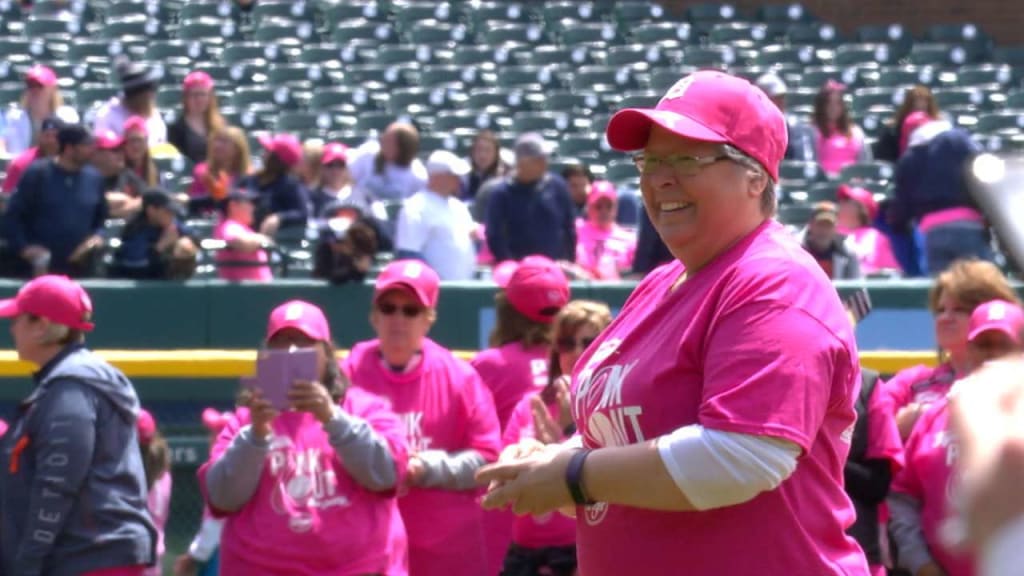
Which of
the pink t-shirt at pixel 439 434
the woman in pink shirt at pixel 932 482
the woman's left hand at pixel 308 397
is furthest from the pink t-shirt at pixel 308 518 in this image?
the woman in pink shirt at pixel 932 482

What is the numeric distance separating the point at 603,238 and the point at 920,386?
519 centimetres

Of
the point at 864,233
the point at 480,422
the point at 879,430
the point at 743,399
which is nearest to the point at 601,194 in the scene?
the point at 864,233

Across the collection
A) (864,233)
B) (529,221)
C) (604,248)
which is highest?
(529,221)

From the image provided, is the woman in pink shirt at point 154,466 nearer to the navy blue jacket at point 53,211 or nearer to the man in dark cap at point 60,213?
the man in dark cap at point 60,213

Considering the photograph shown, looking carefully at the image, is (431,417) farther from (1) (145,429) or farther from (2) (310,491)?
(1) (145,429)

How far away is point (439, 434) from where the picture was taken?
5.91m

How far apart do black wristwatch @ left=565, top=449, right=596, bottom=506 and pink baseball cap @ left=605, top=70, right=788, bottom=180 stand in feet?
Result: 1.62

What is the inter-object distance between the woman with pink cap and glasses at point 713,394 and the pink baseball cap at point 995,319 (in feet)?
9.18

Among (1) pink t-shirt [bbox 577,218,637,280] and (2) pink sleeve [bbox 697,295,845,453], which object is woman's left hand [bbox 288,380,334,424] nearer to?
(2) pink sleeve [bbox 697,295,845,453]

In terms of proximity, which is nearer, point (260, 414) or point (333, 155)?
point (260, 414)

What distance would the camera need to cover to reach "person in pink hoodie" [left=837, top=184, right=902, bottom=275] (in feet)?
35.6

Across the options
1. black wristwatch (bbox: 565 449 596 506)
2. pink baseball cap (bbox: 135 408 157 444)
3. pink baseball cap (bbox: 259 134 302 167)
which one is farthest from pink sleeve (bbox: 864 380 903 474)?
pink baseball cap (bbox: 259 134 302 167)

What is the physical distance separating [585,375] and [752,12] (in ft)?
54.8

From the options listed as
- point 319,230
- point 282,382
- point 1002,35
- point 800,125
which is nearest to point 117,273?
point 319,230
